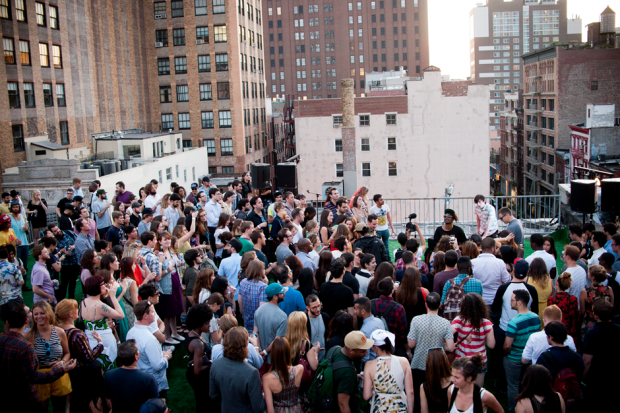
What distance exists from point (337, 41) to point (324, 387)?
10775 centimetres

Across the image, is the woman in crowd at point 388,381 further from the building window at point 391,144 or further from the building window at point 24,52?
the building window at point 391,144

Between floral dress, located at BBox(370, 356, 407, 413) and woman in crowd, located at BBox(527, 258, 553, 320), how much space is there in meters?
2.81

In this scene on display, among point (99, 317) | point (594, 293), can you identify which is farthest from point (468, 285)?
point (99, 317)

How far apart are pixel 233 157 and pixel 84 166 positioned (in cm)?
2760

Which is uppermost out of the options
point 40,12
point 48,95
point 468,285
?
point 40,12

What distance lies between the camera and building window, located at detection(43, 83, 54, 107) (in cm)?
3462

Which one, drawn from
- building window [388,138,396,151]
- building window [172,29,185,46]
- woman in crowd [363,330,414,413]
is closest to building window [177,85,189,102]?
building window [172,29,185,46]

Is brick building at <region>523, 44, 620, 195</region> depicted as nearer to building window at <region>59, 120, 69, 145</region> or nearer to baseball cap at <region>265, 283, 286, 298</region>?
building window at <region>59, 120, 69, 145</region>

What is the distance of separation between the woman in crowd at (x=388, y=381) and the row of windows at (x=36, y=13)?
34.3 meters

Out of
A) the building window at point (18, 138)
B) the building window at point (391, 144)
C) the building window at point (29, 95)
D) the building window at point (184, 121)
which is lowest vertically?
the building window at point (391, 144)

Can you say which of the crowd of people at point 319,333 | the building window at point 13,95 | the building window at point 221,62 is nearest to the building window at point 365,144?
the building window at point 221,62

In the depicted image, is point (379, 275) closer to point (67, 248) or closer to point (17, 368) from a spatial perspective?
point (17, 368)

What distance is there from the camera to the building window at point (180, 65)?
2229 inches

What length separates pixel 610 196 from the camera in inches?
455
